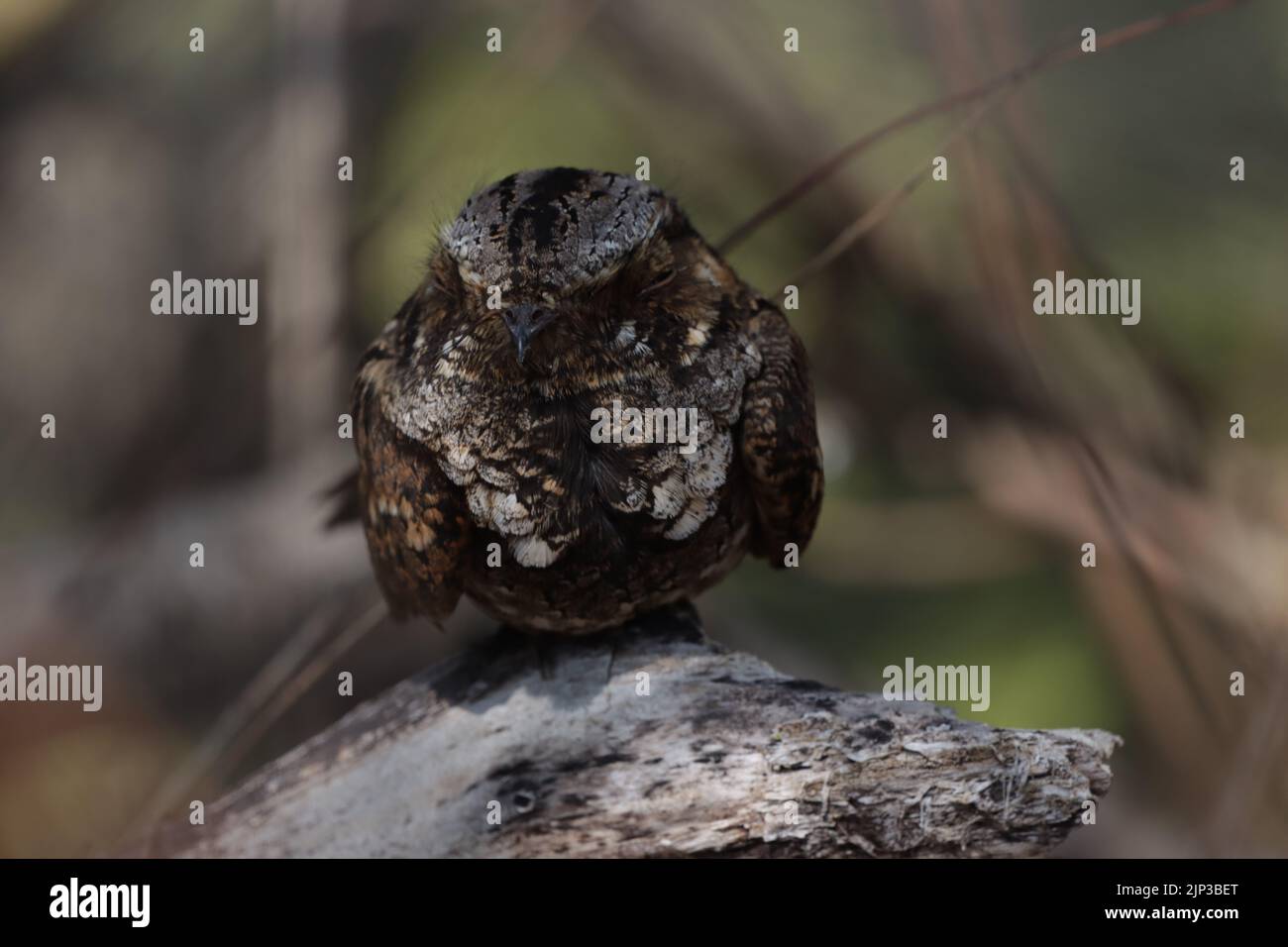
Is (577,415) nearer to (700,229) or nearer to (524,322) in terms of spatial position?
(524,322)

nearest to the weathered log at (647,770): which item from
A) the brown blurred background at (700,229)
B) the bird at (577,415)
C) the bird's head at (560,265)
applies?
the bird at (577,415)

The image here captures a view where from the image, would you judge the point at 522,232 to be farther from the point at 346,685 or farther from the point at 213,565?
the point at 213,565

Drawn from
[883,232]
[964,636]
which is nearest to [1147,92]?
[883,232]

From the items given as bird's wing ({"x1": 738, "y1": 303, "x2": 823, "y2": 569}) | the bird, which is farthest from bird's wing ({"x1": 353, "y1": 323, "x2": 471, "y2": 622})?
bird's wing ({"x1": 738, "y1": 303, "x2": 823, "y2": 569})

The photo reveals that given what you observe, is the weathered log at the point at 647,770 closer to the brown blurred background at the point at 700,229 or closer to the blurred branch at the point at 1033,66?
the brown blurred background at the point at 700,229

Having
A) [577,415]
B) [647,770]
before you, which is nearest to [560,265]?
[577,415]
